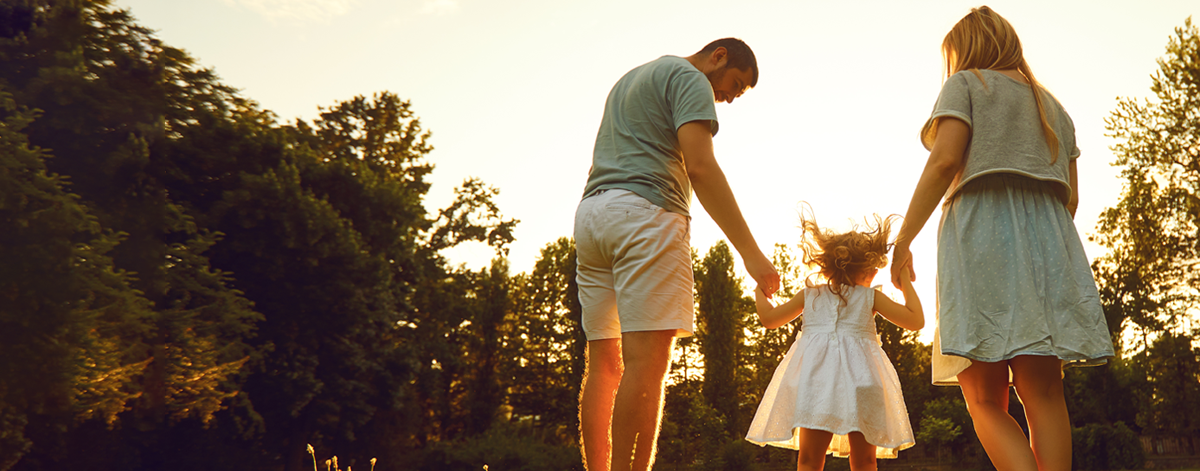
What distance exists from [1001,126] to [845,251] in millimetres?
1529

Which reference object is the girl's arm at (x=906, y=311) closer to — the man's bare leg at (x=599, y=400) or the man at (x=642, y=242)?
the man at (x=642, y=242)

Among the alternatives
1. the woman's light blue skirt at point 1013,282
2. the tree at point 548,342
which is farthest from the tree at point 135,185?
the tree at point 548,342

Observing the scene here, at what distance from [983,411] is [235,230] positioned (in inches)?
835

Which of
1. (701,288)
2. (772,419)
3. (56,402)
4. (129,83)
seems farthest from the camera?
(701,288)

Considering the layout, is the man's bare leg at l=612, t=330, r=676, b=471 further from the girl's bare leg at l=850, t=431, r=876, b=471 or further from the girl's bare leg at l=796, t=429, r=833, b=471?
the girl's bare leg at l=850, t=431, r=876, b=471

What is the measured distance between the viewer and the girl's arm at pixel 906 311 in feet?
14.2

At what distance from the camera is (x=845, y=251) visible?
449 centimetres

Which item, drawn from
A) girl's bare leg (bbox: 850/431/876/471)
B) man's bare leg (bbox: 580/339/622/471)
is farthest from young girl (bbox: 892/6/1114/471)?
man's bare leg (bbox: 580/339/622/471)

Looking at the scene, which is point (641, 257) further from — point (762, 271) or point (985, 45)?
point (985, 45)

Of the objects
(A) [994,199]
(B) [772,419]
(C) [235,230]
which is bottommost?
(B) [772,419]

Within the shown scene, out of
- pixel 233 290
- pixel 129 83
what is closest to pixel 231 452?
pixel 233 290

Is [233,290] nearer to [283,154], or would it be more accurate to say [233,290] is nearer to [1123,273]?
[283,154]

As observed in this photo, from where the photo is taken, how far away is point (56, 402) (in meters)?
15.2

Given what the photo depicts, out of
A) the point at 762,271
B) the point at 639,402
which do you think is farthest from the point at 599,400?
the point at 762,271
